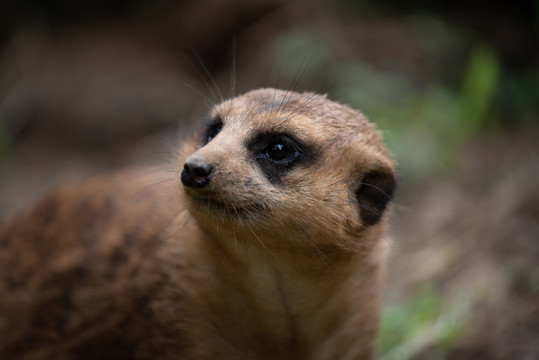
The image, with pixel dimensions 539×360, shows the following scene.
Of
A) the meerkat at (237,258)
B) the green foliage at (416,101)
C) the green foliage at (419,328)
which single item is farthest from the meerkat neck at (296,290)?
the green foliage at (416,101)

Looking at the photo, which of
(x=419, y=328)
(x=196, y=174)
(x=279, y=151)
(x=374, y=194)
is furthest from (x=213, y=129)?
(x=419, y=328)

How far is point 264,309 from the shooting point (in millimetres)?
3332

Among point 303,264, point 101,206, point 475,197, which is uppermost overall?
point 475,197

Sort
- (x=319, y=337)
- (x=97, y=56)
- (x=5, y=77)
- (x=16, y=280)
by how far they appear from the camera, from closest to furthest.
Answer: (x=319, y=337) → (x=16, y=280) → (x=5, y=77) → (x=97, y=56)

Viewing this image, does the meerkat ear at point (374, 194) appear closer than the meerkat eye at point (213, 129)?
Yes

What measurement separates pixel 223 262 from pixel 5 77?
8538mm

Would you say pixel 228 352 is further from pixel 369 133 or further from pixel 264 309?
pixel 369 133

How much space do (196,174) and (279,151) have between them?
54 centimetres

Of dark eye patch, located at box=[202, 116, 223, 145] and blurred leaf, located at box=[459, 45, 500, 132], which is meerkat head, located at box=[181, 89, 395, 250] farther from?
blurred leaf, located at box=[459, 45, 500, 132]

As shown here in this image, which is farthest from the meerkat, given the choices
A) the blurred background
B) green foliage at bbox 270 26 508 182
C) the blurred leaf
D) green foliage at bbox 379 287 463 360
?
the blurred leaf

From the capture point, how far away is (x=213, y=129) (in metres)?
3.56

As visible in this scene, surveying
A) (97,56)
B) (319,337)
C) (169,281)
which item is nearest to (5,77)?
(97,56)

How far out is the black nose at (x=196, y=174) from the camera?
2770mm

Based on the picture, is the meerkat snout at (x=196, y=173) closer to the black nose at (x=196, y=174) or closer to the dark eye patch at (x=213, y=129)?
the black nose at (x=196, y=174)
